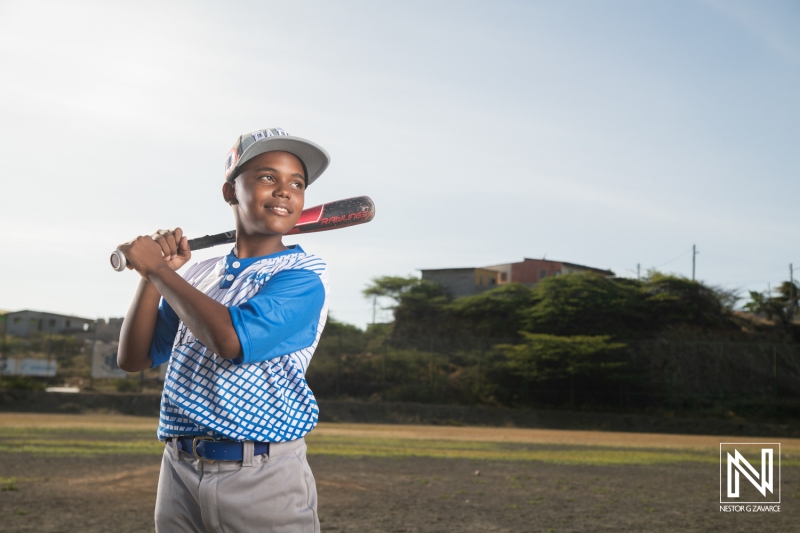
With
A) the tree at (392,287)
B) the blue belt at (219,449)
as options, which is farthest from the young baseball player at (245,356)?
the tree at (392,287)

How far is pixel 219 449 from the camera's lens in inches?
88.4

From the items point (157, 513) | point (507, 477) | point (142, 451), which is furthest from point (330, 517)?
point (142, 451)

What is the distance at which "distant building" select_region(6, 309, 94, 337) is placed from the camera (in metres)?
32.8

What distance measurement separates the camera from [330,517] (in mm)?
→ 7203

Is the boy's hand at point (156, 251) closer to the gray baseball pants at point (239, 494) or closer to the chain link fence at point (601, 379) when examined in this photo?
the gray baseball pants at point (239, 494)

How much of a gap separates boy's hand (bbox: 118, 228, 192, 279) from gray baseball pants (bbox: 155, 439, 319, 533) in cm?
54

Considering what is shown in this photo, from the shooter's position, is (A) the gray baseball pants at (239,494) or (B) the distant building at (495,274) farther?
(B) the distant building at (495,274)

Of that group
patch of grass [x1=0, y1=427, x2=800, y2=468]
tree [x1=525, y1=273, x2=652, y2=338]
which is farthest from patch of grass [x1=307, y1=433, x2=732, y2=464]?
tree [x1=525, y1=273, x2=652, y2=338]

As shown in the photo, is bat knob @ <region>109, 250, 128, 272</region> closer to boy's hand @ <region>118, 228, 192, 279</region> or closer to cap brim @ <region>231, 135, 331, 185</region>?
boy's hand @ <region>118, 228, 192, 279</region>

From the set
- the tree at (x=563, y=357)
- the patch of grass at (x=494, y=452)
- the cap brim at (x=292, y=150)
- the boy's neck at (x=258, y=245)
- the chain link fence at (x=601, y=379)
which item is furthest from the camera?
the tree at (x=563, y=357)

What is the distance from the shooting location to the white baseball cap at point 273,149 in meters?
2.38

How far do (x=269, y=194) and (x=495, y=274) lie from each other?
4697 centimetres

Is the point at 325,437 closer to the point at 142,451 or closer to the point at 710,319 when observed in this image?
the point at 142,451

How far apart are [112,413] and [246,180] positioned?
26073 mm
